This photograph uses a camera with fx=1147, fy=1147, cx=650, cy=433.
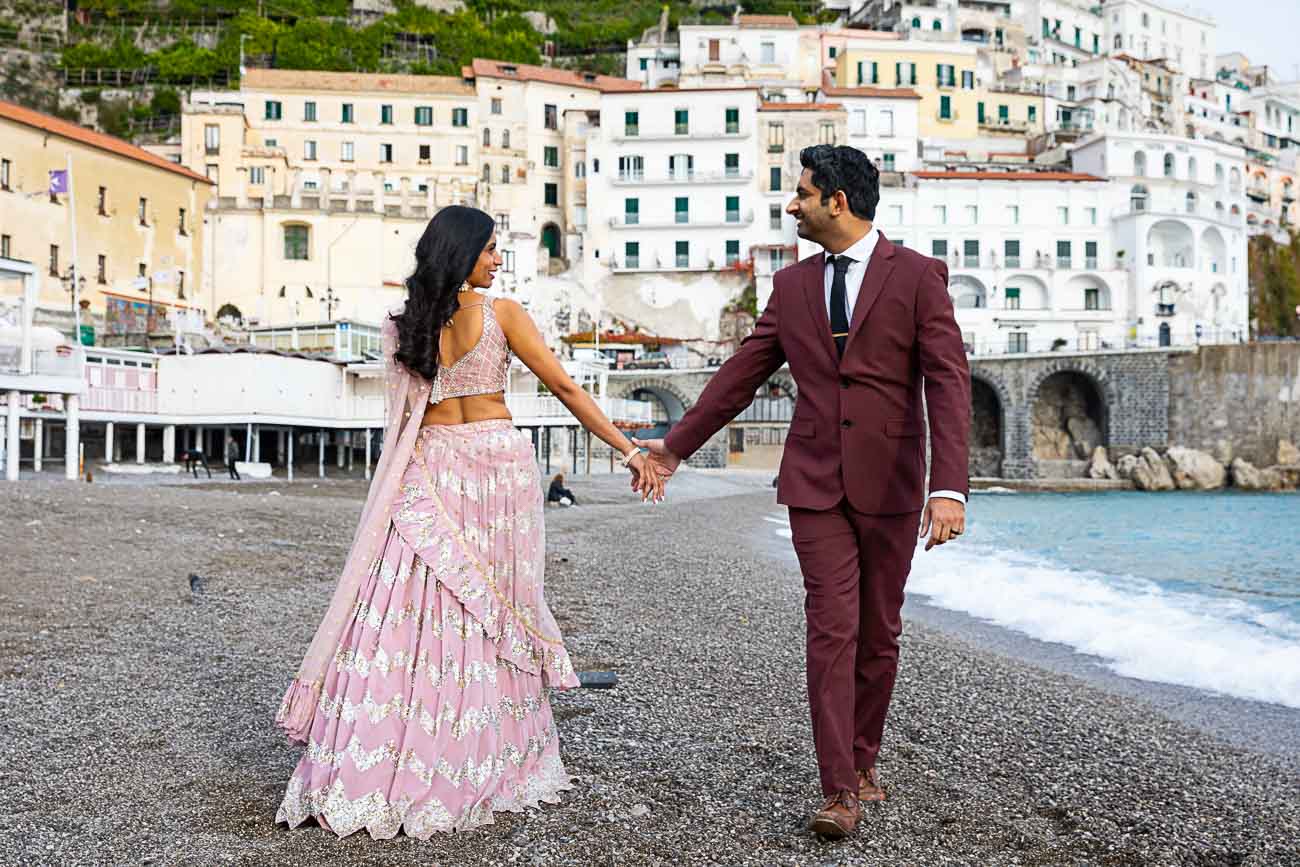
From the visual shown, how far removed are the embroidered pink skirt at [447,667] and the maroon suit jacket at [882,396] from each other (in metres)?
0.98

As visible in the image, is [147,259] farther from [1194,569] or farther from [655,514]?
[1194,569]

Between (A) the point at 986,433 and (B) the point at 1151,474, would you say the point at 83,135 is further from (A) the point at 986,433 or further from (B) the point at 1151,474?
(B) the point at 1151,474

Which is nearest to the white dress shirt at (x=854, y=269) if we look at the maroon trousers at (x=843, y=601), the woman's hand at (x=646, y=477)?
the maroon trousers at (x=843, y=601)

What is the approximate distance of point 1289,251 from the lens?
73.4 metres

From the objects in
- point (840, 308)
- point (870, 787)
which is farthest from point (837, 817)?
point (840, 308)

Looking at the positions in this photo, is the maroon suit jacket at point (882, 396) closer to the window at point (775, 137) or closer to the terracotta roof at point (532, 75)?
the window at point (775, 137)

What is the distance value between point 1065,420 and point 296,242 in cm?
3692

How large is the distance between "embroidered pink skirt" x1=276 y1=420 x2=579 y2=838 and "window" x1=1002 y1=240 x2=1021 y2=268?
56.6 meters

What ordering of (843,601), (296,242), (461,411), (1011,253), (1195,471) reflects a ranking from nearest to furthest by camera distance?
1. (843,601)
2. (461,411)
3. (1195,471)
4. (296,242)
5. (1011,253)

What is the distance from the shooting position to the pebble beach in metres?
3.54

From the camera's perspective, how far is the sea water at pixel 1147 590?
8219mm

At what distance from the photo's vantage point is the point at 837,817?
353 centimetres

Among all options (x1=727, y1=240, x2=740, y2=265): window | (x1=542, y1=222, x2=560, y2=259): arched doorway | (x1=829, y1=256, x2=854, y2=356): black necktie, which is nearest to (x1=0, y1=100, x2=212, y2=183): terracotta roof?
(x1=542, y1=222, x2=560, y2=259): arched doorway

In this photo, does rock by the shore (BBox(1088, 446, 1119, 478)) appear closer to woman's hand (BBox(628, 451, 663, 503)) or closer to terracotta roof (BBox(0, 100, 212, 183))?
terracotta roof (BBox(0, 100, 212, 183))
